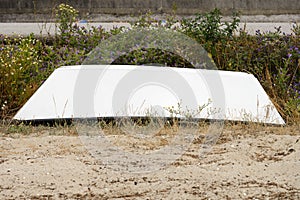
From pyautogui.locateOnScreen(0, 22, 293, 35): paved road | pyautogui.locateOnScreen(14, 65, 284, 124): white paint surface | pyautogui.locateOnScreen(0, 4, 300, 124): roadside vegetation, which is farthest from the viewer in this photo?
pyautogui.locateOnScreen(0, 22, 293, 35): paved road

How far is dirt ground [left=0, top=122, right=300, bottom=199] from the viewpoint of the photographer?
135 inches

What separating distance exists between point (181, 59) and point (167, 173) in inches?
125

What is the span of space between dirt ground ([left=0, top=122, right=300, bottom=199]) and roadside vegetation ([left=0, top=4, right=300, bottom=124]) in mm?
1441

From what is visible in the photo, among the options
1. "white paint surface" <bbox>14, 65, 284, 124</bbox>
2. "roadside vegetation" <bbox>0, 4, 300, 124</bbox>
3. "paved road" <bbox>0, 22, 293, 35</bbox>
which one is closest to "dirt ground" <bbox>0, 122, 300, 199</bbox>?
"white paint surface" <bbox>14, 65, 284, 124</bbox>

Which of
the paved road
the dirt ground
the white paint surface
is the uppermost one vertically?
the paved road

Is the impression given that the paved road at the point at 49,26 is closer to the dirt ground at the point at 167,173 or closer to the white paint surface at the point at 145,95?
the white paint surface at the point at 145,95

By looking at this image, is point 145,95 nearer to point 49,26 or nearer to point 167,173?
point 167,173

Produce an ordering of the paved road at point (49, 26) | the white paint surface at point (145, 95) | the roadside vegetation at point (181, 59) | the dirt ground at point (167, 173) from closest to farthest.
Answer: the dirt ground at point (167, 173) < the white paint surface at point (145, 95) < the roadside vegetation at point (181, 59) < the paved road at point (49, 26)

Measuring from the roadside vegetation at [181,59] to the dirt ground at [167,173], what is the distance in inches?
56.7

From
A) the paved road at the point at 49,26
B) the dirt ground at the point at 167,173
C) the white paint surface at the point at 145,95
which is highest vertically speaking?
the paved road at the point at 49,26

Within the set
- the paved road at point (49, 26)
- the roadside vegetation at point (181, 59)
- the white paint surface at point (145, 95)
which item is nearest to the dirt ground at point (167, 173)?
the white paint surface at point (145, 95)

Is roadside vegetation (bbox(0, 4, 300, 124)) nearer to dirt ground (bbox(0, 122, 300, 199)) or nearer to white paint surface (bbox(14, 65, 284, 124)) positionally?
white paint surface (bbox(14, 65, 284, 124))

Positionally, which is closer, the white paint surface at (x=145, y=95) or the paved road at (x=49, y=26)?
the white paint surface at (x=145, y=95)

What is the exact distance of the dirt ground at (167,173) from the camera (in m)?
3.43
